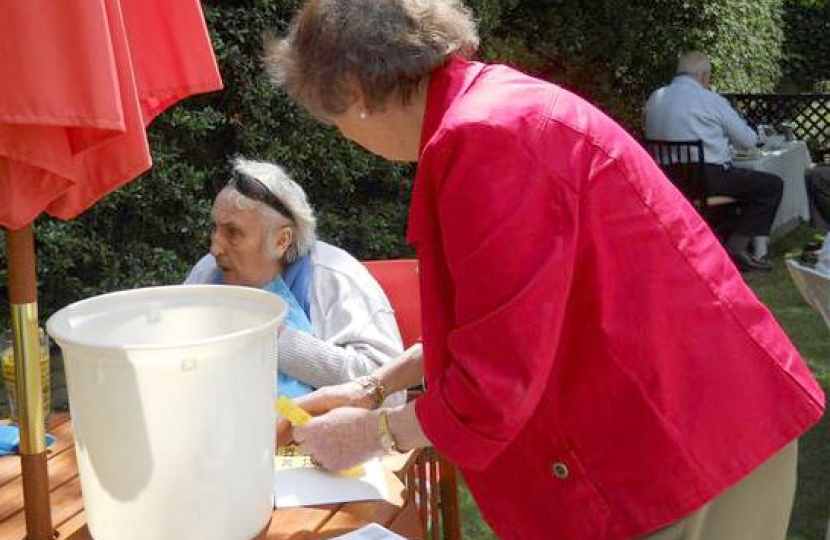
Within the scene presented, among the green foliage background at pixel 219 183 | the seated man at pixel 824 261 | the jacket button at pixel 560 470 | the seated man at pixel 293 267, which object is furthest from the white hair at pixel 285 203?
the green foliage background at pixel 219 183

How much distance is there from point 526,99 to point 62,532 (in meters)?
1.04

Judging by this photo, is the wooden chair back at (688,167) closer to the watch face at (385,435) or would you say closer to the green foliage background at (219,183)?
the green foliage background at (219,183)

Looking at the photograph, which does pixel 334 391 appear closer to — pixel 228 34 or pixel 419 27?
pixel 419 27

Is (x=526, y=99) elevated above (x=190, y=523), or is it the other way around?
(x=526, y=99)

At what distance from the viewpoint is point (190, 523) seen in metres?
1.44

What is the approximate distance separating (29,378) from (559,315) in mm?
830

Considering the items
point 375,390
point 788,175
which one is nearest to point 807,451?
point 375,390

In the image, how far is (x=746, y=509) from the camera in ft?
4.95

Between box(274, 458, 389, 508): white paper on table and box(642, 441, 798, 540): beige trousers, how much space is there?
0.54 m

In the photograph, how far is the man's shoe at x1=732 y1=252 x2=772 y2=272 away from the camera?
23.2ft

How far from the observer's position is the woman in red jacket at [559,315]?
4.38 ft

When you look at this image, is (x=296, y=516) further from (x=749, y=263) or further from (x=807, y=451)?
(x=749, y=263)

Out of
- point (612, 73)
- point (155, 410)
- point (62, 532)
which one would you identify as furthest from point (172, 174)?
point (612, 73)

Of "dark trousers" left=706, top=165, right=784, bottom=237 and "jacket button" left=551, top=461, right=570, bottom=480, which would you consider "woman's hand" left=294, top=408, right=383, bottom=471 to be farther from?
"dark trousers" left=706, top=165, right=784, bottom=237
